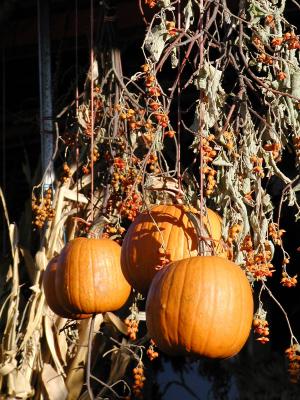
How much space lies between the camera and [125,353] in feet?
12.8

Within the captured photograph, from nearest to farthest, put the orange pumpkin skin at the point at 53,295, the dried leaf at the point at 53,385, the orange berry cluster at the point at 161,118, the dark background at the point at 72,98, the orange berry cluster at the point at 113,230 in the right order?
the orange berry cluster at the point at 161,118 < the orange berry cluster at the point at 113,230 < the orange pumpkin skin at the point at 53,295 < the dried leaf at the point at 53,385 < the dark background at the point at 72,98

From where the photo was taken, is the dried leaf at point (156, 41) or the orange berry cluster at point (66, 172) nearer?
the dried leaf at point (156, 41)

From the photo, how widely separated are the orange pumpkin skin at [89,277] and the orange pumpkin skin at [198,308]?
65 centimetres

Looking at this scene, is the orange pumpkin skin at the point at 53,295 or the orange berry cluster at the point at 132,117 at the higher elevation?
the orange berry cluster at the point at 132,117

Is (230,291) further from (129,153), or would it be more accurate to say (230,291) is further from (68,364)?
(68,364)

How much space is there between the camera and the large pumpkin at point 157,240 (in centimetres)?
254

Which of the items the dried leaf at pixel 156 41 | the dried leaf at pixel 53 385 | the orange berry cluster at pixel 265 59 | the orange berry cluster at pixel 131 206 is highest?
the dried leaf at pixel 156 41

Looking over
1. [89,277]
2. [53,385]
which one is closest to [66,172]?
[89,277]

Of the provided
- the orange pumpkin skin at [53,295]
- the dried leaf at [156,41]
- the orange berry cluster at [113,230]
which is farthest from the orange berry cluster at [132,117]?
the orange pumpkin skin at [53,295]

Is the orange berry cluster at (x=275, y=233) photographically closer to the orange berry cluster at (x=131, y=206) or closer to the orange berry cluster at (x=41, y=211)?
the orange berry cluster at (x=131, y=206)

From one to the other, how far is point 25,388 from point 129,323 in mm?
1038

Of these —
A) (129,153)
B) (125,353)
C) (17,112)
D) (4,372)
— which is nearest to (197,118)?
(129,153)

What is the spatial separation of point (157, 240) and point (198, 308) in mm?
297

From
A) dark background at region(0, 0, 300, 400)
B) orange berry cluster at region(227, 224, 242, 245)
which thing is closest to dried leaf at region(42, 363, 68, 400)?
dark background at region(0, 0, 300, 400)
